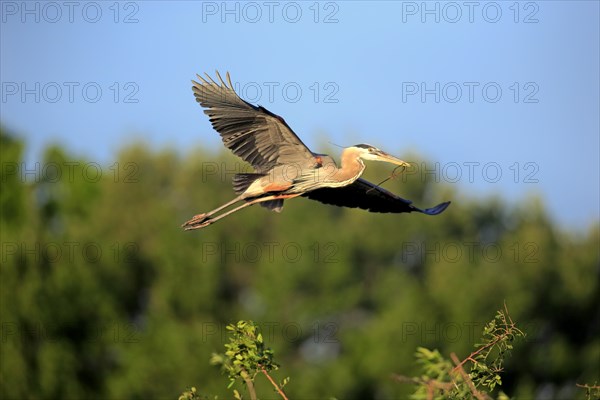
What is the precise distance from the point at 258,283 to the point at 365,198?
81.4ft

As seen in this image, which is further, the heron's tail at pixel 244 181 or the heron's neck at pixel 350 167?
the heron's tail at pixel 244 181

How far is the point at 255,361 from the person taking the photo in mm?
8469

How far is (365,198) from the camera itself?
480 inches

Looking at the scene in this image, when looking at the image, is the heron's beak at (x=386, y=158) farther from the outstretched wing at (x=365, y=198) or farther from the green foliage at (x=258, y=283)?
the green foliage at (x=258, y=283)

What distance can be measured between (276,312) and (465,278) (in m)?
5.79

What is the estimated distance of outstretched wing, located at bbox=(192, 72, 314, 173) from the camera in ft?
35.7

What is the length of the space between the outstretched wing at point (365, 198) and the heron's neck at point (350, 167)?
66 centimetres

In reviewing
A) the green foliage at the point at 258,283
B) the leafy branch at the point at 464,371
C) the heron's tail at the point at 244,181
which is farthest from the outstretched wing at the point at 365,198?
the green foliage at the point at 258,283

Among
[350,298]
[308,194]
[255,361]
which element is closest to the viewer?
[255,361]

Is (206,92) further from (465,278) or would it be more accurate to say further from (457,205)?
(457,205)

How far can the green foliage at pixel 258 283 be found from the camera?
32406 millimetres

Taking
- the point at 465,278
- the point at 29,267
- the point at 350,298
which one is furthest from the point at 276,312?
the point at 29,267

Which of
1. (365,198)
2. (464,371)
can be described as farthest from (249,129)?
(464,371)

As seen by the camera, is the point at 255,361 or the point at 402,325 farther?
the point at 402,325
